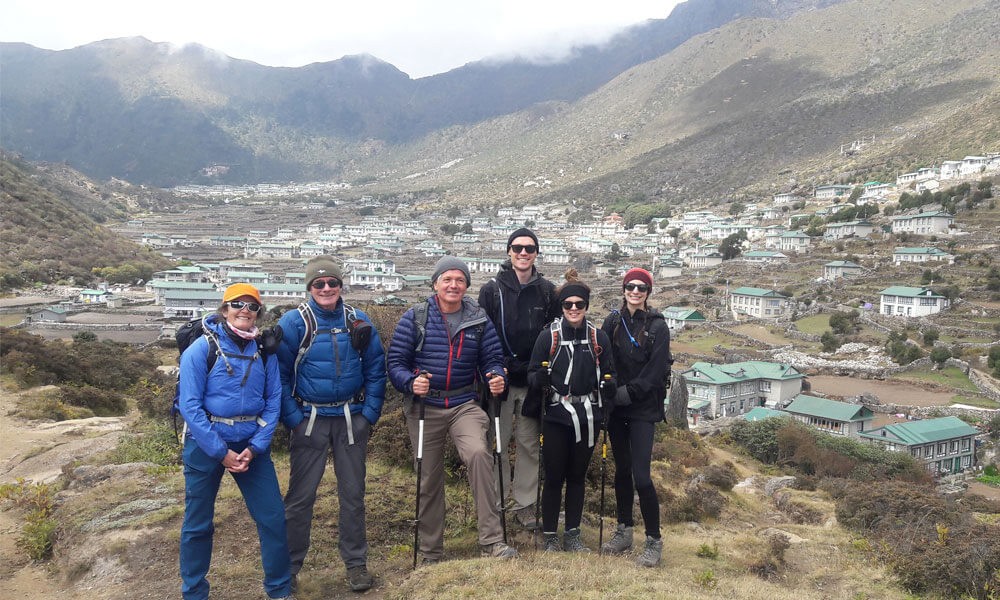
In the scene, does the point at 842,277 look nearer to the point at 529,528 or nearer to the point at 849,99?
the point at 529,528

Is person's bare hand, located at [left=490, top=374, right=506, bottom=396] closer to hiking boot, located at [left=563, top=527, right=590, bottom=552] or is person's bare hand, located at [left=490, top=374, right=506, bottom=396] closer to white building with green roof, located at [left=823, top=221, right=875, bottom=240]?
hiking boot, located at [left=563, top=527, right=590, bottom=552]

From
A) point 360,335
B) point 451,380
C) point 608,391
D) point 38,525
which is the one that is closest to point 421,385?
point 451,380

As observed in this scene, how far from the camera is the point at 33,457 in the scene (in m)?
9.74

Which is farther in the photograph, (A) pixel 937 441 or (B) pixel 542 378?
(A) pixel 937 441

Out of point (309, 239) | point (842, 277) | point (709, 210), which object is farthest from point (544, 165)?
point (842, 277)

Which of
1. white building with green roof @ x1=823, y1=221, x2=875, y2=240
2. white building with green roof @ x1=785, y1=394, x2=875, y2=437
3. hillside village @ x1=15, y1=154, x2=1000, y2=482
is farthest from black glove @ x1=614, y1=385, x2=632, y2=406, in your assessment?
white building with green roof @ x1=823, y1=221, x2=875, y2=240

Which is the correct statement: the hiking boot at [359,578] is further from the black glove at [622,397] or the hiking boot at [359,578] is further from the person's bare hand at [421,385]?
the black glove at [622,397]

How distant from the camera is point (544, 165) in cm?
15025

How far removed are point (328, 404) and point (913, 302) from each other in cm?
4569

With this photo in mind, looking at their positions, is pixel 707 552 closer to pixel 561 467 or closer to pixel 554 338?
pixel 561 467

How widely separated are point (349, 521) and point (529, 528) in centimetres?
161

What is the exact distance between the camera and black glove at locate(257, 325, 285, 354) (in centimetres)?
419

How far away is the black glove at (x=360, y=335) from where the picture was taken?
14.5 feet

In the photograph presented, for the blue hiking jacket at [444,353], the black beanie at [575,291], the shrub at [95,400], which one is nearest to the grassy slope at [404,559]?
the blue hiking jacket at [444,353]
